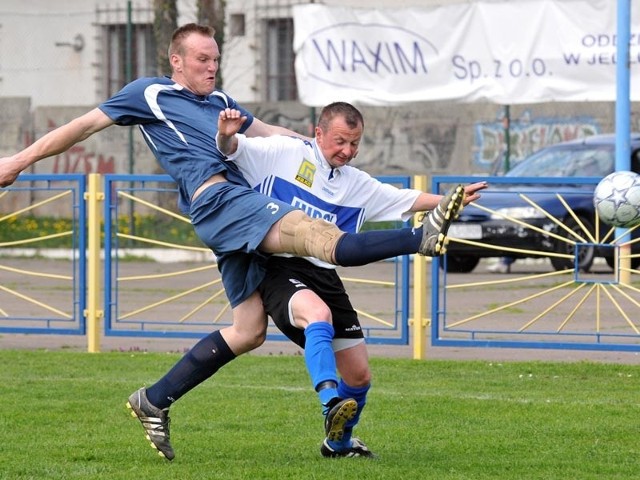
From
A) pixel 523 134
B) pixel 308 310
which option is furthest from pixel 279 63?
pixel 308 310

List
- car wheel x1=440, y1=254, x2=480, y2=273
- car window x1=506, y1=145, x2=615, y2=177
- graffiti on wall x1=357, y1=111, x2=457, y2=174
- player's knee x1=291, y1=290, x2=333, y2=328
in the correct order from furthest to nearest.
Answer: graffiti on wall x1=357, y1=111, x2=457, y2=174
car window x1=506, y1=145, x2=615, y2=177
car wheel x1=440, y1=254, x2=480, y2=273
player's knee x1=291, y1=290, x2=333, y2=328

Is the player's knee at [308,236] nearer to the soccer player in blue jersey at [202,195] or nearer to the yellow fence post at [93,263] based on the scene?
the soccer player in blue jersey at [202,195]

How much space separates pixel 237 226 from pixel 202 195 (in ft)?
0.90

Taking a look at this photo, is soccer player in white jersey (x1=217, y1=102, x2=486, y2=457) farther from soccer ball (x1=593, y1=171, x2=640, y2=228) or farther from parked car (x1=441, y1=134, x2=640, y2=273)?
parked car (x1=441, y1=134, x2=640, y2=273)

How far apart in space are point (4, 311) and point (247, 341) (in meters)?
6.92

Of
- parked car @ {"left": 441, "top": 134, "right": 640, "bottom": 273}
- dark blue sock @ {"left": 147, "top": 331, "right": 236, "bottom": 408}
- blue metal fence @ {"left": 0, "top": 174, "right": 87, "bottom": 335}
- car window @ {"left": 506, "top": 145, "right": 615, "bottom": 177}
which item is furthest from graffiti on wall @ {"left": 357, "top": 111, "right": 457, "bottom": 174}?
dark blue sock @ {"left": 147, "top": 331, "right": 236, "bottom": 408}

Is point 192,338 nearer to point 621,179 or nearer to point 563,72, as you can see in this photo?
point 621,179

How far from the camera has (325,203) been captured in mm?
6906

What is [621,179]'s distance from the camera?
9.57 meters

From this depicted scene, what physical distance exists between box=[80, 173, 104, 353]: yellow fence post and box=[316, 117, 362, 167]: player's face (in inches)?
220

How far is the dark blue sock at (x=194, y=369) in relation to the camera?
6.91 metres

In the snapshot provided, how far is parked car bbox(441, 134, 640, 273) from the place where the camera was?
38.8 ft

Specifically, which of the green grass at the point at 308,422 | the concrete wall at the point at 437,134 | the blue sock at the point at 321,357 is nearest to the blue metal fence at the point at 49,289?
the green grass at the point at 308,422

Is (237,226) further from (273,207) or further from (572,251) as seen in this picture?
(572,251)
